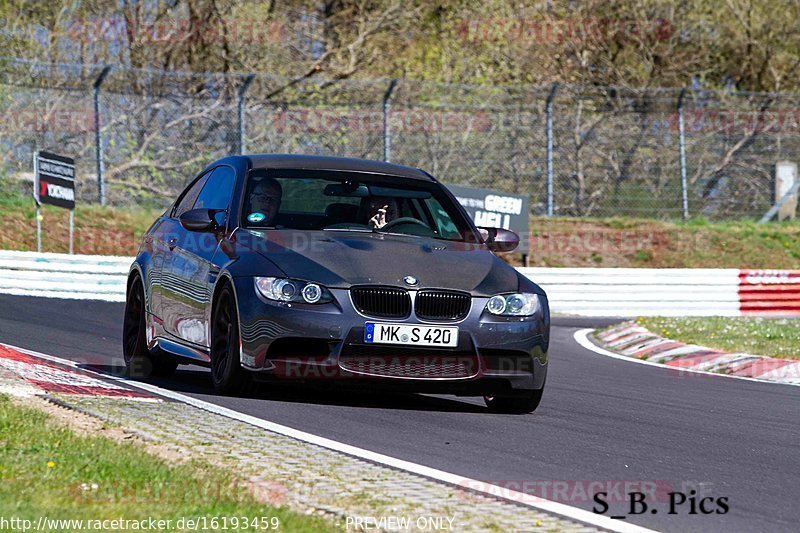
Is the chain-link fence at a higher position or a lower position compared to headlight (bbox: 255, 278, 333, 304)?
higher

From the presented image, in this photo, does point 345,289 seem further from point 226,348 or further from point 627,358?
point 627,358

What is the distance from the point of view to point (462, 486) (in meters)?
5.24

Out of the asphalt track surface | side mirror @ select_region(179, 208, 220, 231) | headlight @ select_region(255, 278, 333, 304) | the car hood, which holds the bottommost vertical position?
the asphalt track surface

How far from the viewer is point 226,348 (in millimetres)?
7707

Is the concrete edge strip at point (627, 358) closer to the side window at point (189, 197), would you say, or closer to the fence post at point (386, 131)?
the side window at point (189, 197)

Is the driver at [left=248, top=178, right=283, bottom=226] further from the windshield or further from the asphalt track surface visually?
the asphalt track surface

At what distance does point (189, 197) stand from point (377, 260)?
2.48 metres

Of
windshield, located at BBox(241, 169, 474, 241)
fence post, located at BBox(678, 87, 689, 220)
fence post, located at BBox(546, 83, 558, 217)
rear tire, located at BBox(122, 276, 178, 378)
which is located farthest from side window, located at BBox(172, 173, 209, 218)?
fence post, located at BBox(678, 87, 689, 220)

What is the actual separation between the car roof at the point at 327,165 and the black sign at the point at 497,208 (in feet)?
51.0

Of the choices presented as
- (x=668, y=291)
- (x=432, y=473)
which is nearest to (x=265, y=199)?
(x=432, y=473)

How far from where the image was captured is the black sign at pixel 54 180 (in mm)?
23359

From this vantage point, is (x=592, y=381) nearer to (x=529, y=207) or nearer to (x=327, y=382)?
(x=327, y=382)

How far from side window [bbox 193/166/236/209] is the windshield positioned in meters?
0.23

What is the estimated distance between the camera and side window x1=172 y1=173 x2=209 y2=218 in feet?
31.0
